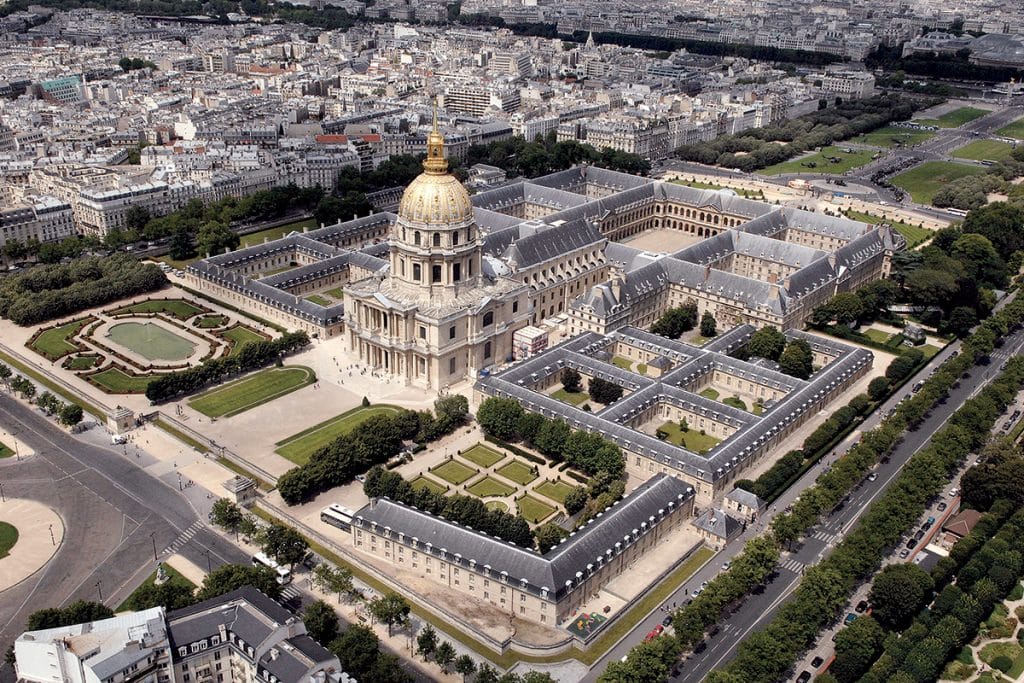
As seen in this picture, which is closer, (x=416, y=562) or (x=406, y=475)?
(x=416, y=562)

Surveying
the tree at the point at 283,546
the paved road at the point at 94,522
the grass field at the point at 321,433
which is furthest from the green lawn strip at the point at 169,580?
the grass field at the point at 321,433

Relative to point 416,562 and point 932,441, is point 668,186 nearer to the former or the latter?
point 932,441

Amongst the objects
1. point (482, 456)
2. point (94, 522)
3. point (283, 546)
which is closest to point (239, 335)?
point (94, 522)

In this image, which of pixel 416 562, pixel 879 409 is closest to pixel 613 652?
pixel 416 562

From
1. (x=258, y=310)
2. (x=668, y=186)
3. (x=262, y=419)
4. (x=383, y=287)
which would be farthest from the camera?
(x=668, y=186)

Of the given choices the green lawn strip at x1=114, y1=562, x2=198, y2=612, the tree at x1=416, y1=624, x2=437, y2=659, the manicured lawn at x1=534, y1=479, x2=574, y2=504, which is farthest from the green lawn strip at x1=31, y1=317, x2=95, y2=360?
the tree at x1=416, y1=624, x2=437, y2=659

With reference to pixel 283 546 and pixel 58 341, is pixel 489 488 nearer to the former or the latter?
pixel 283 546
